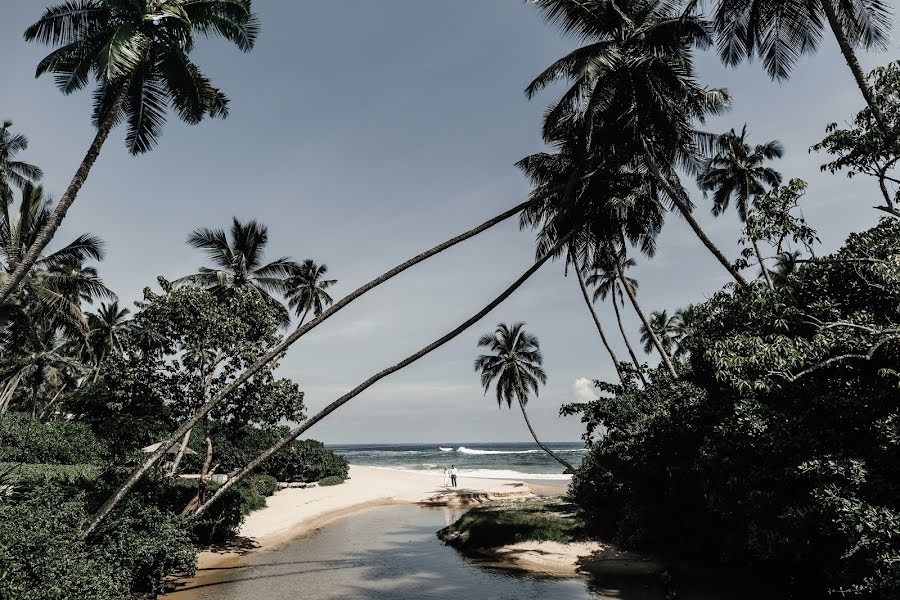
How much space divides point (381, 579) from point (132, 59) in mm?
14662

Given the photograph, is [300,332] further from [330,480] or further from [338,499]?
[330,480]

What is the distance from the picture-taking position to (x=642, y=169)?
62.3ft

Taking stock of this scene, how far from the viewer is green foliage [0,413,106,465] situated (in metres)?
22.5

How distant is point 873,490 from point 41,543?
1371cm

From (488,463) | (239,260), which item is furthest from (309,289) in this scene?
(488,463)

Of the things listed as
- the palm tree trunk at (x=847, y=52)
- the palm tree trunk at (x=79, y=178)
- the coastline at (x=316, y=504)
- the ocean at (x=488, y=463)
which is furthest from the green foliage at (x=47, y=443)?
the ocean at (x=488, y=463)

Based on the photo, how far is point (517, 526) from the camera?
17.4m

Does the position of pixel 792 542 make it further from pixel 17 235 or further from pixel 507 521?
pixel 17 235

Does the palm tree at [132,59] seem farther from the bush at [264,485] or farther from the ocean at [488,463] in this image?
the ocean at [488,463]

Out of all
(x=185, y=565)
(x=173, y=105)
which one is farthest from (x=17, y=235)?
(x=185, y=565)

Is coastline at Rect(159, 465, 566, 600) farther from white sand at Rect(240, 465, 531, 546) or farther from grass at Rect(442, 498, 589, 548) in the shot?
grass at Rect(442, 498, 589, 548)

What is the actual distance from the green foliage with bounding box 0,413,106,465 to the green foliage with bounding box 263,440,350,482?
1053cm

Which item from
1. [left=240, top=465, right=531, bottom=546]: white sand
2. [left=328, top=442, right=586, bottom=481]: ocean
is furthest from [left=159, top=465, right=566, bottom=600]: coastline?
[left=328, top=442, right=586, bottom=481]: ocean

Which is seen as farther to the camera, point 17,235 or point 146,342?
point 17,235
